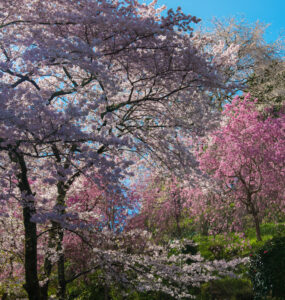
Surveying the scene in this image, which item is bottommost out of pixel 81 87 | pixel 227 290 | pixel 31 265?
pixel 227 290

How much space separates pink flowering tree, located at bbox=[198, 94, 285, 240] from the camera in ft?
33.0

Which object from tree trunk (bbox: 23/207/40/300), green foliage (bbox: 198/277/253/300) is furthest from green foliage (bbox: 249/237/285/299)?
tree trunk (bbox: 23/207/40/300)

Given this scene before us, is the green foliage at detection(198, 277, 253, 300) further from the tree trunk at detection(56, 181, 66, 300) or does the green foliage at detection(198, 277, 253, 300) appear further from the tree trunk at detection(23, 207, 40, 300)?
the tree trunk at detection(23, 207, 40, 300)

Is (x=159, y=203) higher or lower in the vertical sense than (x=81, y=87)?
higher

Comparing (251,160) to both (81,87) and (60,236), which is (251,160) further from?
(81,87)

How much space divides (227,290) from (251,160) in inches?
180

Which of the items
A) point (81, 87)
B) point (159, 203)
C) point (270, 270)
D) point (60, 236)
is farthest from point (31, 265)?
point (159, 203)

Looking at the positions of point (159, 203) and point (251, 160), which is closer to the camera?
point (251, 160)

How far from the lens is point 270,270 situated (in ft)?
18.5

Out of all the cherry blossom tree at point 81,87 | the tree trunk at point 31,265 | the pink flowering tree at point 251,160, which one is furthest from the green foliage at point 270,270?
the tree trunk at point 31,265

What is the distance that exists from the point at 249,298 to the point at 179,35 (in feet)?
19.6

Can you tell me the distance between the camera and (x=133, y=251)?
9.26 meters

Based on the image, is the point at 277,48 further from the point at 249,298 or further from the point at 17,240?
the point at 17,240

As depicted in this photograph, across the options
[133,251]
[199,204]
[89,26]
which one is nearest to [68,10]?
[89,26]
